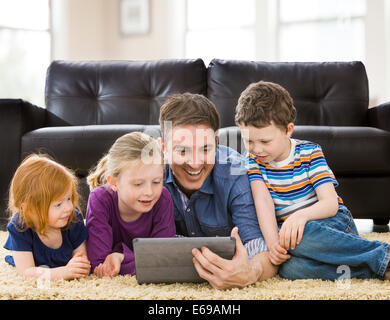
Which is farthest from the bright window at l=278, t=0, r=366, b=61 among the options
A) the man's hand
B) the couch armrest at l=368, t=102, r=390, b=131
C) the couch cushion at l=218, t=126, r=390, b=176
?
the man's hand

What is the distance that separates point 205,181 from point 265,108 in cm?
28

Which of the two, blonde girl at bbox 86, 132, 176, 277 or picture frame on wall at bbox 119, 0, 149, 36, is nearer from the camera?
blonde girl at bbox 86, 132, 176, 277

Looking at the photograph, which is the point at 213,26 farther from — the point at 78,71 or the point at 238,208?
the point at 238,208

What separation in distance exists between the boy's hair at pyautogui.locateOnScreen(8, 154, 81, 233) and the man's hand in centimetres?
44

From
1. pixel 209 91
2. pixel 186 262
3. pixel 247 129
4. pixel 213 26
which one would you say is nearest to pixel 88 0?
pixel 213 26

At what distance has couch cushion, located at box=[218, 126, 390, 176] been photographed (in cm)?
212

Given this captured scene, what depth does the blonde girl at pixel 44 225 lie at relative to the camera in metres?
1.26

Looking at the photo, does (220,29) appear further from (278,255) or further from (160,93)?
(278,255)

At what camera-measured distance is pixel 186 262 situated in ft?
3.72

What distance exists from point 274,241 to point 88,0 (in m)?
A: 3.89

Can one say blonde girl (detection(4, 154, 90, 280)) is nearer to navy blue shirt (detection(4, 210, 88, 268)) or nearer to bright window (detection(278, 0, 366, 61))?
navy blue shirt (detection(4, 210, 88, 268))

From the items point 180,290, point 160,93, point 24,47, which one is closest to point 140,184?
point 180,290

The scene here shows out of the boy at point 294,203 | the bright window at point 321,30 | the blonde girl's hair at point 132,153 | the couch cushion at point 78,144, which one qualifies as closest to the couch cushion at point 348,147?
the couch cushion at point 78,144

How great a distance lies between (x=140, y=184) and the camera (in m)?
1.28
